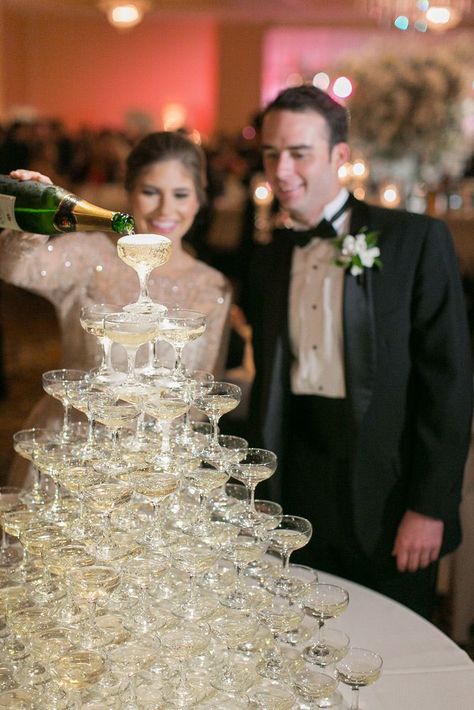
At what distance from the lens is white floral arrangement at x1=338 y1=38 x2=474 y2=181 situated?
6.36m

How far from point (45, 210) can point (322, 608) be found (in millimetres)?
915

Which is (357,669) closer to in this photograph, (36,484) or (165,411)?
(165,411)

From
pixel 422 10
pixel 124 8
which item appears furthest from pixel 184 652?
pixel 422 10

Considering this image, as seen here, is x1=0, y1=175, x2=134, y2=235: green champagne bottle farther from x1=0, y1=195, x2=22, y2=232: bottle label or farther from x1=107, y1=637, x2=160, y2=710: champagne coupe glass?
x1=107, y1=637, x2=160, y2=710: champagne coupe glass

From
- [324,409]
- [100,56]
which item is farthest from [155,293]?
[100,56]

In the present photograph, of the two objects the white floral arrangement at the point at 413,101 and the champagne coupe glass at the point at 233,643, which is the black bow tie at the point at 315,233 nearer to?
the champagne coupe glass at the point at 233,643

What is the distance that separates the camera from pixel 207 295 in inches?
108

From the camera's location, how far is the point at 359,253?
2.56 meters

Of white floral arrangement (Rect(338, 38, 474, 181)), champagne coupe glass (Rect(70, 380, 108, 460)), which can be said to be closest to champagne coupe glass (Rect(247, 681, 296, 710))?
champagne coupe glass (Rect(70, 380, 108, 460))

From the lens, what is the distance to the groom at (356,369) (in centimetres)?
256

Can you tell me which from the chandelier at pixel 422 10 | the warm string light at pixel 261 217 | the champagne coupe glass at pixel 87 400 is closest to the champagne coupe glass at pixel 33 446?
the champagne coupe glass at pixel 87 400

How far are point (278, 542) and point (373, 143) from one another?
214 inches

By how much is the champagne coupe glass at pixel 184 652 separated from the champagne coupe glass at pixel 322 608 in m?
0.24

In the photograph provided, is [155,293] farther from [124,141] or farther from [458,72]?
[124,141]
